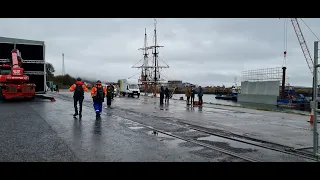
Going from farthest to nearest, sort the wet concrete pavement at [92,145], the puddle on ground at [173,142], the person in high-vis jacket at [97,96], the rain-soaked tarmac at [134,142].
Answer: the person in high-vis jacket at [97,96]
the puddle on ground at [173,142]
the rain-soaked tarmac at [134,142]
the wet concrete pavement at [92,145]

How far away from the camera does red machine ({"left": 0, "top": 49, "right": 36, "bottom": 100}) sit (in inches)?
877

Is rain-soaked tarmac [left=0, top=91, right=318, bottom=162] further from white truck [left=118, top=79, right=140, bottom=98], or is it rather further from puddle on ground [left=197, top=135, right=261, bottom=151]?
white truck [left=118, top=79, right=140, bottom=98]

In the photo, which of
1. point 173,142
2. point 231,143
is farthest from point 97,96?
point 231,143

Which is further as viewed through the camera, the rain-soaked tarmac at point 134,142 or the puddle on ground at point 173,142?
the puddle on ground at point 173,142

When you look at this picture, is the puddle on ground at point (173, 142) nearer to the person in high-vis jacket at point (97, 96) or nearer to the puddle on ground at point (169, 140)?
the puddle on ground at point (169, 140)

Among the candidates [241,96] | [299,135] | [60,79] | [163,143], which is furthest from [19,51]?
[60,79]

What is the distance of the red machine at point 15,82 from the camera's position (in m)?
22.3

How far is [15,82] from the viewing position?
906 inches

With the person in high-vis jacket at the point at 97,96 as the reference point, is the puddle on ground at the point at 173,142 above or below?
below

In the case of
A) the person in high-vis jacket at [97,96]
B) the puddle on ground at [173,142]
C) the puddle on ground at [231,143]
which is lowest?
the puddle on ground at [231,143]

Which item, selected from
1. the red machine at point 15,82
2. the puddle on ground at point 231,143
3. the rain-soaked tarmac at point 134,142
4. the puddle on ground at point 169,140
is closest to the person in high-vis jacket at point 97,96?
the rain-soaked tarmac at point 134,142

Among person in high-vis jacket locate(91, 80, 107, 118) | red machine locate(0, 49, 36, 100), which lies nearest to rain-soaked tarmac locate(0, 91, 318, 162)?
person in high-vis jacket locate(91, 80, 107, 118)

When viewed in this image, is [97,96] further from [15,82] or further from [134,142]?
[15,82]
